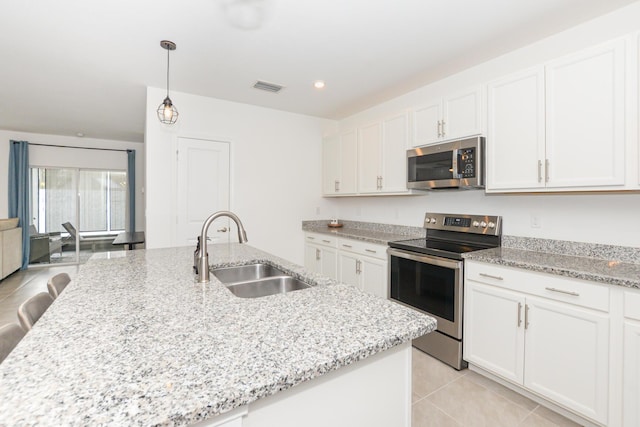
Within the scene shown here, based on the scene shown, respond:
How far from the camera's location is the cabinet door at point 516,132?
2180 mm

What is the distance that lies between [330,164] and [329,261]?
142cm

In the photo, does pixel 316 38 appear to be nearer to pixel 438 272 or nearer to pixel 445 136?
pixel 445 136

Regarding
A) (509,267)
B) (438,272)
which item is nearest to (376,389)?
(509,267)

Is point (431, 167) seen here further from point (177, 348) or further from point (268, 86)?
point (177, 348)

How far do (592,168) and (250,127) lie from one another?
345 centimetres

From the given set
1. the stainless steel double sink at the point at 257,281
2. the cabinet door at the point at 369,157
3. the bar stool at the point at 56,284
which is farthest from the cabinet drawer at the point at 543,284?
the bar stool at the point at 56,284

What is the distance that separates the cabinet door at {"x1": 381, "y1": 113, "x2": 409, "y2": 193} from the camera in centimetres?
324

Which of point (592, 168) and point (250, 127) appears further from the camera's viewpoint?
point (250, 127)

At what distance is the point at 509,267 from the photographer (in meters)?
2.05

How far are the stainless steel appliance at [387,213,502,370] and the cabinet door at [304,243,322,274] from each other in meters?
1.33

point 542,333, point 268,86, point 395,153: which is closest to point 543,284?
point 542,333

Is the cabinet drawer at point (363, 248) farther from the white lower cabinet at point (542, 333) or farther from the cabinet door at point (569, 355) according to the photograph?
the cabinet door at point (569, 355)

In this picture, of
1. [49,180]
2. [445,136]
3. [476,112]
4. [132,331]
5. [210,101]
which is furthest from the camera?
[49,180]

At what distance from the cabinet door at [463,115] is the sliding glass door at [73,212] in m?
6.50
